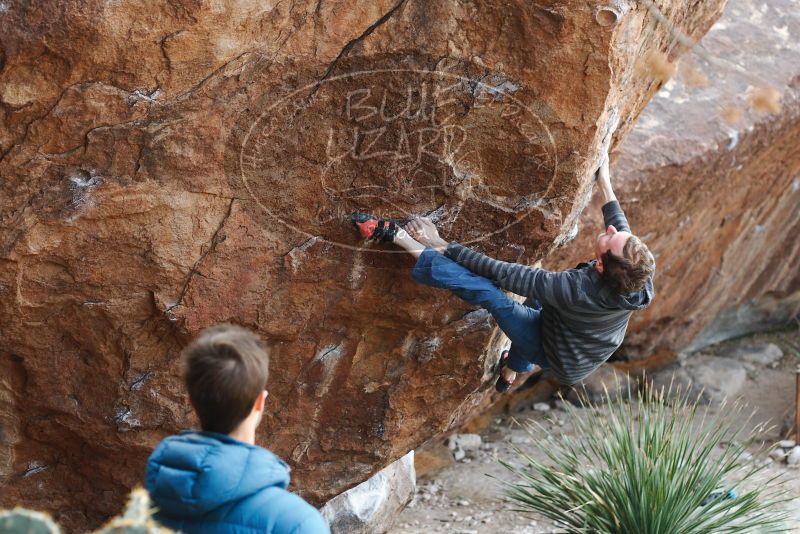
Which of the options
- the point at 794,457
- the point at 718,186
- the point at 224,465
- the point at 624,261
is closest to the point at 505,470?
the point at 794,457

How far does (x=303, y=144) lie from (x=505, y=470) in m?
4.24

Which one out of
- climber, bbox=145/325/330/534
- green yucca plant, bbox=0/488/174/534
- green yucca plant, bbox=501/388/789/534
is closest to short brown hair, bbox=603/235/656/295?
green yucca plant, bbox=501/388/789/534

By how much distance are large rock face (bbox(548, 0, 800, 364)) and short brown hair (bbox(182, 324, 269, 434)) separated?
3.80 m

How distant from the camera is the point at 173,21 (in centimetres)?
368

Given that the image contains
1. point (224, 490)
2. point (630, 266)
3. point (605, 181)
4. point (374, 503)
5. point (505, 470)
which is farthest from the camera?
point (505, 470)

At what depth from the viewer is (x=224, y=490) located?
225 centimetres

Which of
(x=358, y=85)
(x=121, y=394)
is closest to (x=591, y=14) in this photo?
(x=358, y=85)

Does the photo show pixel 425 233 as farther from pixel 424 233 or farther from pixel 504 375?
pixel 504 375

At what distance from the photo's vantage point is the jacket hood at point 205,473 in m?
2.25

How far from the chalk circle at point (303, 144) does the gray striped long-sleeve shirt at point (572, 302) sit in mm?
374

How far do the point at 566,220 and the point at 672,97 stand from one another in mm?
3102

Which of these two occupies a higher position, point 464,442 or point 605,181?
point 605,181

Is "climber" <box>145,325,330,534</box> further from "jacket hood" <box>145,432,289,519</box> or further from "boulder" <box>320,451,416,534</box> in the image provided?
"boulder" <box>320,451,416,534</box>

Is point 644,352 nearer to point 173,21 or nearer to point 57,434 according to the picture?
point 57,434
